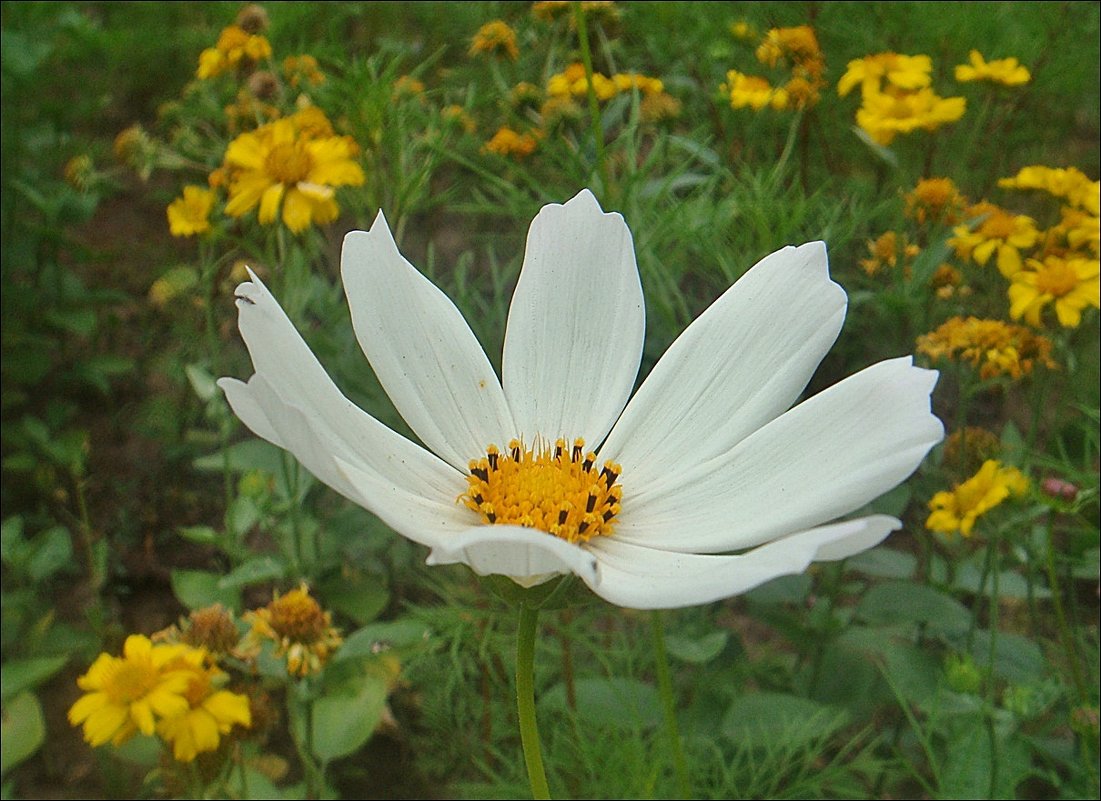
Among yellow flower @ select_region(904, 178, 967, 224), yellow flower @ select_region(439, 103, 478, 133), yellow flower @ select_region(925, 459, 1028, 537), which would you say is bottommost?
yellow flower @ select_region(925, 459, 1028, 537)

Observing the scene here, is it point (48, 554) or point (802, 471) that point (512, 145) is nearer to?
point (48, 554)

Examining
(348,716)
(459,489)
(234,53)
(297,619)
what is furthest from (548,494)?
(234,53)

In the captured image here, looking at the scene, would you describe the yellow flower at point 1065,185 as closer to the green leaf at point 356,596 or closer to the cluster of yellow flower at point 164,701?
the green leaf at point 356,596

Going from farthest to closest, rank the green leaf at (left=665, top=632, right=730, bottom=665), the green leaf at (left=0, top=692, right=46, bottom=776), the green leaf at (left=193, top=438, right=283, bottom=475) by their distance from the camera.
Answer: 1. the green leaf at (left=193, top=438, right=283, bottom=475)
2. the green leaf at (left=0, top=692, right=46, bottom=776)
3. the green leaf at (left=665, top=632, right=730, bottom=665)

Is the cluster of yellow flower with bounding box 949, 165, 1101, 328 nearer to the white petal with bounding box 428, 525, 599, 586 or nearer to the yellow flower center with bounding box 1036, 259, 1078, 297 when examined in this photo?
the yellow flower center with bounding box 1036, 259, 1078, 297

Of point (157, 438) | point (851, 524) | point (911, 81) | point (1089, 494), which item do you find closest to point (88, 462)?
point (157, 438)

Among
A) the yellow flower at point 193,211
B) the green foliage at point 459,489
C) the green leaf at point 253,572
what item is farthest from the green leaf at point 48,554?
the yellow flower at point 193,211

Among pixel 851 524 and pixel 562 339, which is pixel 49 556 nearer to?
pixel 562 339

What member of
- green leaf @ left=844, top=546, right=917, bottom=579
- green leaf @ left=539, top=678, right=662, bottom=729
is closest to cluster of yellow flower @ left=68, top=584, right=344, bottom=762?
green leaf @ left=539, top=678, right=662, bottom=729
